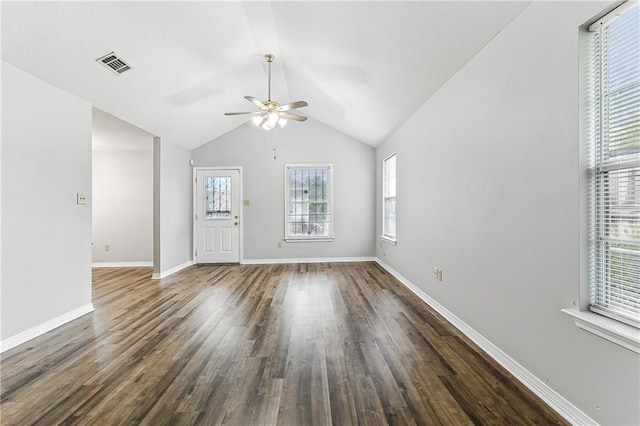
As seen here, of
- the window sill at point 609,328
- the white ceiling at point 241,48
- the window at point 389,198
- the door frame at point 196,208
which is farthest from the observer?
the door frame at point 196,208

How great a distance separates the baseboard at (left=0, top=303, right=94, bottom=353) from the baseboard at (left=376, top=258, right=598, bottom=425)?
3.92 metres

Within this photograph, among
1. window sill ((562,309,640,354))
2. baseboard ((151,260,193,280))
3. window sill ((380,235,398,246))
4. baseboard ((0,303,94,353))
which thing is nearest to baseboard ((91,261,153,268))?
baseboard ((151,260,193,280))

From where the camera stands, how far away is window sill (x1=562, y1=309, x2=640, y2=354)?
1234 mm

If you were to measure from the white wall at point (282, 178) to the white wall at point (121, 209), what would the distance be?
1319 millimetres

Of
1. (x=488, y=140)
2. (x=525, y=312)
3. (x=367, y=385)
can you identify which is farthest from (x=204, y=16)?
(x=525, y=312)

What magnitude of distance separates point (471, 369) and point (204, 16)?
3.91 m

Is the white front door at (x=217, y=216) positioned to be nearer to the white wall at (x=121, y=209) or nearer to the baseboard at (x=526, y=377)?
the white wall at (x=121, y=209)

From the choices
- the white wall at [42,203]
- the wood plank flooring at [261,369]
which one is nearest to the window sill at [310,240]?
the wood plank flooring at [261,369]

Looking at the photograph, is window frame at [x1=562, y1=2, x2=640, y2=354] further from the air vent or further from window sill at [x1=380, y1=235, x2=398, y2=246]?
the air vent

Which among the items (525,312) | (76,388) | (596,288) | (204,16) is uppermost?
(204,16)

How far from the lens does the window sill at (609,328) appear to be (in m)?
1.23

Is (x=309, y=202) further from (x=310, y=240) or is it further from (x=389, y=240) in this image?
(x=389, y=240)

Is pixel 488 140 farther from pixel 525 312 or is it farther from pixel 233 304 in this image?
pixel 233 304

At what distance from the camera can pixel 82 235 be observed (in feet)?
10.8
